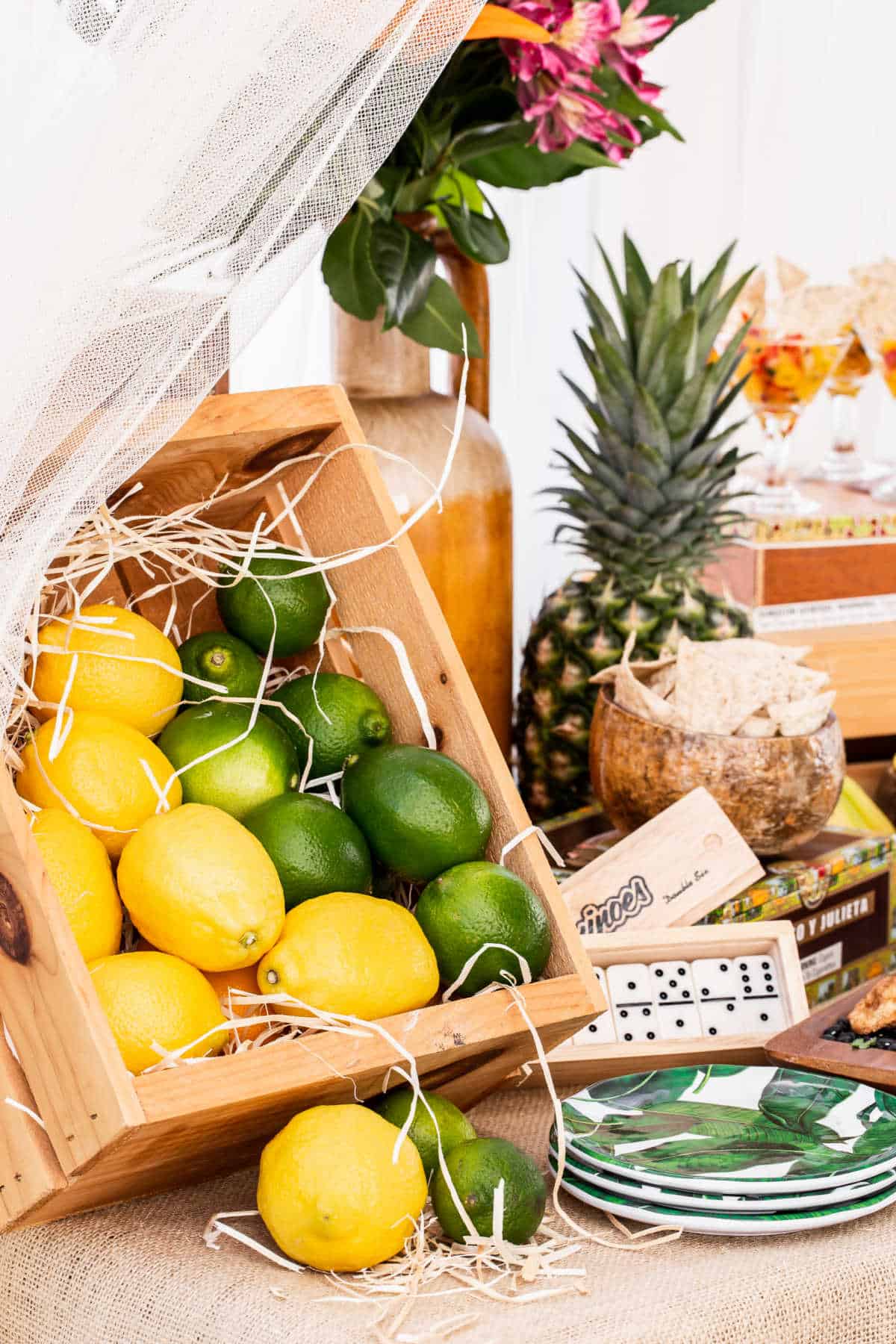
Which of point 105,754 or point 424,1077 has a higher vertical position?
point 105,754

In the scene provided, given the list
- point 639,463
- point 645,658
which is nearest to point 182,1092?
point 645,658

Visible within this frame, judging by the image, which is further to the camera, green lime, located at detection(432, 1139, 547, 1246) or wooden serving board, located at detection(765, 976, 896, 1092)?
wooden serving board, located at detection(765, 976, 896, 1092)

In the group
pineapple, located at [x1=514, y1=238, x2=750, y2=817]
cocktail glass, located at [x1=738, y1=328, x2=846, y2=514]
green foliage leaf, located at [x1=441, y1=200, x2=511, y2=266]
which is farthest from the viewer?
cocktail glass, located at [x1=738, y1=328, x2=846, y2=514]

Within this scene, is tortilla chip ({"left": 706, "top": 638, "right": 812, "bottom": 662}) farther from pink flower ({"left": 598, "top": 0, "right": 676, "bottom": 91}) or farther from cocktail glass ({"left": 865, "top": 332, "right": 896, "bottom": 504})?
cocktail glass ({"left": 865, "top": 332, "right": 896, "bottom": 504})

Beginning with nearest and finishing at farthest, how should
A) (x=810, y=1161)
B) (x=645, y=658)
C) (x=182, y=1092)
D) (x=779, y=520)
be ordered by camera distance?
(x=182, y=1092) → (x=810, y=1161) → (x=645, y=658) → (x=779, y=520)

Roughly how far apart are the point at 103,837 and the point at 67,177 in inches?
12.5

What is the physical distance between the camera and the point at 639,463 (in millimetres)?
1453

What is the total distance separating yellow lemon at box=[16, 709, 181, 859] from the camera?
73 cm

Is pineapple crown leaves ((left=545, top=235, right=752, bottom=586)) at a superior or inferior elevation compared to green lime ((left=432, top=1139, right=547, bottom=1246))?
superior

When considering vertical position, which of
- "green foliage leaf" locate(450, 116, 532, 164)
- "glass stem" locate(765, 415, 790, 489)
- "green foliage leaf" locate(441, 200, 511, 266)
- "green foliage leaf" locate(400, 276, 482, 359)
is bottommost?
"glass stem" locate(765, 415, 790, 489)

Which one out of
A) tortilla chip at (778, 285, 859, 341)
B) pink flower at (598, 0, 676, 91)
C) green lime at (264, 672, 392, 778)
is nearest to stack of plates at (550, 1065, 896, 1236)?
green lime at (264, 672, 392, 778)

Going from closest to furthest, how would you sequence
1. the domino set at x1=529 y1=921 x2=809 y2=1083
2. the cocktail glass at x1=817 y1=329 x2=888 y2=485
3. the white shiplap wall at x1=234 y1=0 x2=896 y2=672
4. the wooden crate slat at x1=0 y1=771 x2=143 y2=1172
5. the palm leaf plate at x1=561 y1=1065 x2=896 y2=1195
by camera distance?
1. the wooden crate slat at x1=0 y1=771 x2=143 y2=1172
2. the palm leaf plate at x1=561 y1=1065 x2=896 y2=1195
3. the domino set at x1=529 y1=921 x2=809 y2=1083
4. the cocktail glass at x1=817 y1=329 x2=888 y2=485
5. the white shiplap wall at x1=234 y1=0 x2=896 y2=672

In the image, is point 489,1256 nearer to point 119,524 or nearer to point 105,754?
point 105,754

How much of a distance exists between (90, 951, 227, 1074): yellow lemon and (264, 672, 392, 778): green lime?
0.18 meters
